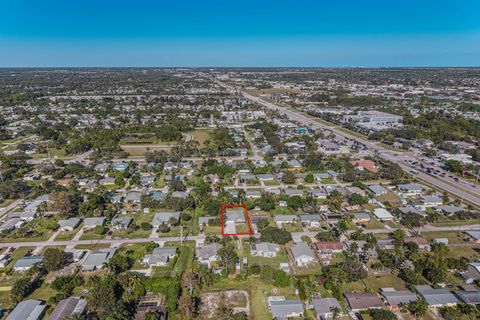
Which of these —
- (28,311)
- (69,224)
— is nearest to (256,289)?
(28,311)

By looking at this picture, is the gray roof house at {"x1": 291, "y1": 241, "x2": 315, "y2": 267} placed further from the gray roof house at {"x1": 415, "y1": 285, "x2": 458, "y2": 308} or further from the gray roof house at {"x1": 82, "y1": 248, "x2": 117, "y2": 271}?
the gray roof house at {"x1": 82, "y1": 248, "x2": 117, "y2": 271}

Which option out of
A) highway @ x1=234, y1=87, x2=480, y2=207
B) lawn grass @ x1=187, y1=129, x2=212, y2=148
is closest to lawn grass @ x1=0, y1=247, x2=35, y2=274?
lawn grass @ x1=187, y1=129, x2=212, y2=148

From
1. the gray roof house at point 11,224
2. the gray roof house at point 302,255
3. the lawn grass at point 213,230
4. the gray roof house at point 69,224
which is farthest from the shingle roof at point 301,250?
the gray roof house at point 11,224

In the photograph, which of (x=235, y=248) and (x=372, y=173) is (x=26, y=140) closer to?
(x=235, y=248)

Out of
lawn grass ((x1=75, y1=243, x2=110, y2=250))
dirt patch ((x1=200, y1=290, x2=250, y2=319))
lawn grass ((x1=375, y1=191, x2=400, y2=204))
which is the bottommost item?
lawn grass ((x1=375, y1=191, x2=400, y2=204))

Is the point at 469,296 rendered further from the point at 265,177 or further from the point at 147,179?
the point at 147,179

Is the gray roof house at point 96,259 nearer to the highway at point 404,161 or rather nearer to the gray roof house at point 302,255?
the gray roof house at point 302,255

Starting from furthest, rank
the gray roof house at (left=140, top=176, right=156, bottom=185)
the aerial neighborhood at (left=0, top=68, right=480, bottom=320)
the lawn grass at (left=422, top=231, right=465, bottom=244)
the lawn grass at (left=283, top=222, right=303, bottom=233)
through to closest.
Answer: the gray roof house at (left=140, top=176, right=156, bottom=185) < the lawn grass at (left=283, top=222, right=303, bottom=233) < the lawn grass at (left=422, top=231, right=465, bottom=244) < the aerial neighborhood at (left=0, top=68, right=480, bottom=320)
